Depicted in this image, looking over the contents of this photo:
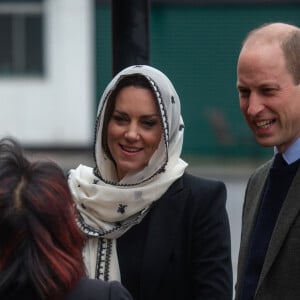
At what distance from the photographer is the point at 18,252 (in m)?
2.82

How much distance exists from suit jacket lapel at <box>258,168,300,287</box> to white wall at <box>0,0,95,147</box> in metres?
19.2

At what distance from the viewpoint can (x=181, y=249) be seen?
378cm

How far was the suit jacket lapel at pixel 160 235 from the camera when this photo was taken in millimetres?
3717

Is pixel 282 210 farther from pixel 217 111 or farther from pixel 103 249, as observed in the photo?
pixel 217 111

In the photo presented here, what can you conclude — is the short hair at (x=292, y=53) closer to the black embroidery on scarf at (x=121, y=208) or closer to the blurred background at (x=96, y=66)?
the black embroidery on scarf at (x=121, y=208)

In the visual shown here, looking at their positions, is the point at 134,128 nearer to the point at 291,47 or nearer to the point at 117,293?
the point at 291,47

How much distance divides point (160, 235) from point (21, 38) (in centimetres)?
1929

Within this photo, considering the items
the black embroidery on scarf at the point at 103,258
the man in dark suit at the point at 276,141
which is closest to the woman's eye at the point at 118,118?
the black embroidery on scarf at the point at 103,258

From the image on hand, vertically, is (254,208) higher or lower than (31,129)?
higher

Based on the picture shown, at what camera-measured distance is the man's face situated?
3314mm

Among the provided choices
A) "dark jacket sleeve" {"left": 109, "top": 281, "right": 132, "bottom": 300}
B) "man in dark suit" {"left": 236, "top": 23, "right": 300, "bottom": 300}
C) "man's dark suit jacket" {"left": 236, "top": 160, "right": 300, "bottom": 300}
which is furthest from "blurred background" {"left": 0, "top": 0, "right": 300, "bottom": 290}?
"dark jacket sleeve" {"left": 109, "top": 281, "right": 132, "bottom": 300}

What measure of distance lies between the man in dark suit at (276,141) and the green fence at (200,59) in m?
19.2

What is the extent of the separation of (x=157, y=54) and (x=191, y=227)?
751 inches


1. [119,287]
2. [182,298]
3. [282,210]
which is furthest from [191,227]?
[119,287]
